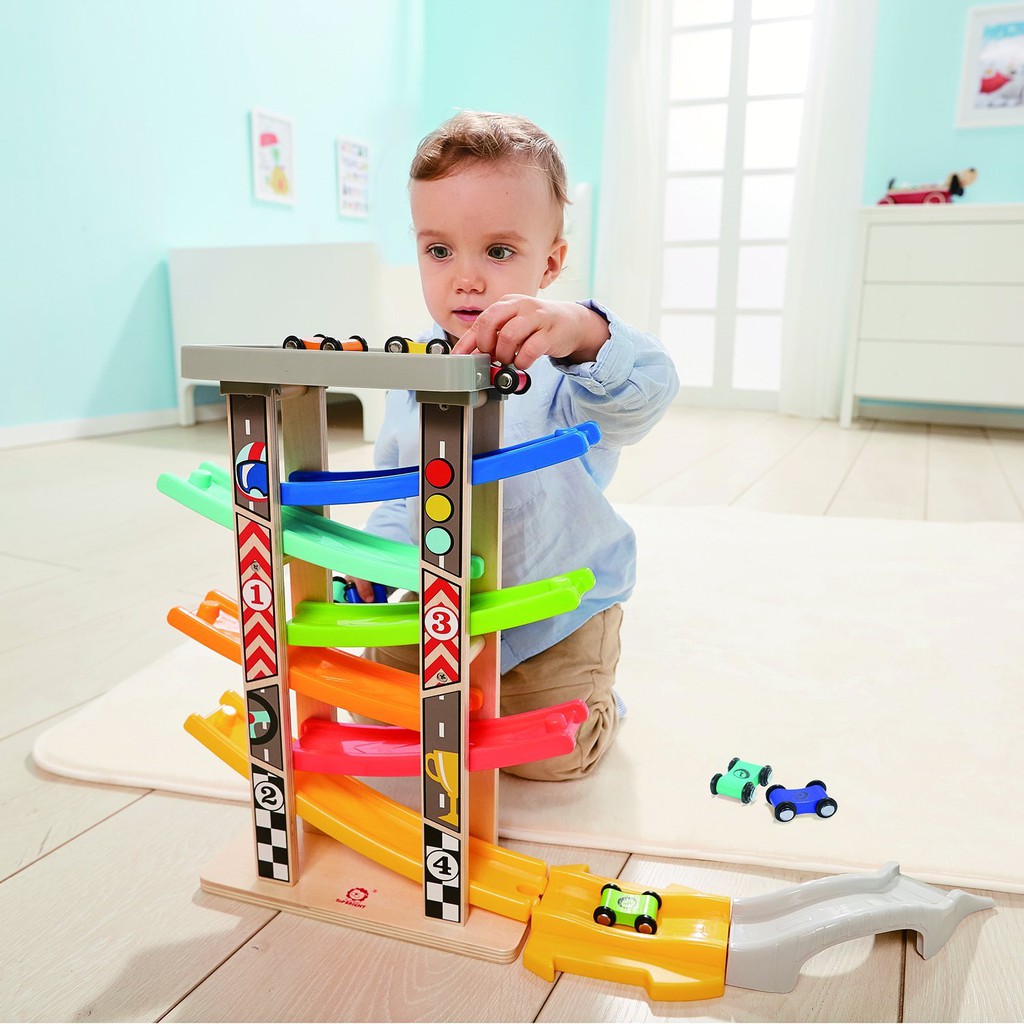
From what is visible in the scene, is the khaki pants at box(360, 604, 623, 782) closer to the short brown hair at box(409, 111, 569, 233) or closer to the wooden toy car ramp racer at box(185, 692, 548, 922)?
the wooden toy car ramp racer at box(185, 692, 548, 922)

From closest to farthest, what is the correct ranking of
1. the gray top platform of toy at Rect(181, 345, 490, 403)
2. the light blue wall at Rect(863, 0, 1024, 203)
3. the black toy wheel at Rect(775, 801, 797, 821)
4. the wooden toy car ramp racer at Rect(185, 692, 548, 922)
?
the gray top platform of toy at Rect(181, 345, 490, 403) < the wooden toy car ramp racer at Rect(185, 692, 548, 922) < the black toy wheel at Rect(775, 801, 797, 821) < the light blue wall at Rect(863, 0, 1024, 203)

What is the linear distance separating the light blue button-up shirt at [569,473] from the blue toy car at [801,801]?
22 centimetres

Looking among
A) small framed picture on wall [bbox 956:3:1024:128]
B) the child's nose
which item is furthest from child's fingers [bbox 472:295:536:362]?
small framed picture on wall [bbox 956:3:1024:128]

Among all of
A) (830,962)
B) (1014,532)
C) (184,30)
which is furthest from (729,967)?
(184,30)

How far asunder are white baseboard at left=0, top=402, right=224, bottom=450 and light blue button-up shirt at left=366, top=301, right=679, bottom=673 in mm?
1760

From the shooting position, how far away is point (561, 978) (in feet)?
1.79

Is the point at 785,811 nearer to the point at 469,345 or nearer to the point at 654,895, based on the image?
the point at 654,895

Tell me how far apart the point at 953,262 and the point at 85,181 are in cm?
240

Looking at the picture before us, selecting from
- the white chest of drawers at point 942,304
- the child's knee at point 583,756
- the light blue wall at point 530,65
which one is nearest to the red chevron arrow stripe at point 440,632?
the child's knee at point 583,756

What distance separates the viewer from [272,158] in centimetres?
288

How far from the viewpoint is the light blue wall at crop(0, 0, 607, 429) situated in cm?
218

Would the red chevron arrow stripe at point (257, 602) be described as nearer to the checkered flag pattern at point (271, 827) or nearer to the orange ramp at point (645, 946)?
the checkered flag pattern at point (271, 827)

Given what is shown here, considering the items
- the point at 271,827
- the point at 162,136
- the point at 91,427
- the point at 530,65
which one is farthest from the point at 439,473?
the point at 530,65

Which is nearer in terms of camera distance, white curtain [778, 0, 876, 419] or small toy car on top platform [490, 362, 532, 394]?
small toy car on top platform [490, 362, 532, 394]
